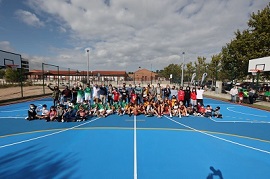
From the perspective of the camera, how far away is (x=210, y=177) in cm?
455

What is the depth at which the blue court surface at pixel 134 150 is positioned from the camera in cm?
475

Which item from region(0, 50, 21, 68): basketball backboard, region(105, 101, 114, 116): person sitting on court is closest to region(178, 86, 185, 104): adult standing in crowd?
region(105, 101, 114, 116): person sitting on court

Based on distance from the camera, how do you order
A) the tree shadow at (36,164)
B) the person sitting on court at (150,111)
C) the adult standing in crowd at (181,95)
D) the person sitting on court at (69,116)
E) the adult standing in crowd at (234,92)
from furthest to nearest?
the adult standing in crowd at (234,92) → the adult standing in crowd at (181,95) → the person sitting on court at (150,111) → the person sitting on court at (69,116) → the tree shadow at (36,164)

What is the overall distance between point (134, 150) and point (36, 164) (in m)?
3.11

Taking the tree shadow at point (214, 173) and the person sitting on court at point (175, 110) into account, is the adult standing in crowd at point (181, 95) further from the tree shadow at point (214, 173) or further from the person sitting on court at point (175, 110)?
the tree shadow at point (214, 173)

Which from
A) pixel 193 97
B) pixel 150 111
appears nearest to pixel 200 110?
pixel 193 97

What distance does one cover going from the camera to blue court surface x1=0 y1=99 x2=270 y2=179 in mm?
4746

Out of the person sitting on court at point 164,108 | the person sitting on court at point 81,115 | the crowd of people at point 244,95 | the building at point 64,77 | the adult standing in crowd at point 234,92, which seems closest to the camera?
the person sitting on court at point 81,115

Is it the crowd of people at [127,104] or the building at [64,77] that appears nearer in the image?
the crowd of people at [127,104]

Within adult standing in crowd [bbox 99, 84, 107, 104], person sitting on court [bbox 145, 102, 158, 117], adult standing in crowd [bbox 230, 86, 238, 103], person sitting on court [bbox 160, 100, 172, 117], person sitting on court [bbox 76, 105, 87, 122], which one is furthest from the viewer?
adult standing in crowd [bbox 230, 86, 238, 103]

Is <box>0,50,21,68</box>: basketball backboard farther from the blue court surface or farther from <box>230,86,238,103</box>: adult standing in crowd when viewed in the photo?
<box>230,86,238,103</box>: adult standing in crowd

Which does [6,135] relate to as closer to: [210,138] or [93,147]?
[93,147]

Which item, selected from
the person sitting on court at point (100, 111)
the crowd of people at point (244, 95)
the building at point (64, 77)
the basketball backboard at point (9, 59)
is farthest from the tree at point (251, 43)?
the basketball backboard at point (9, 59)

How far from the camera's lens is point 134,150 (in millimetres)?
6086
